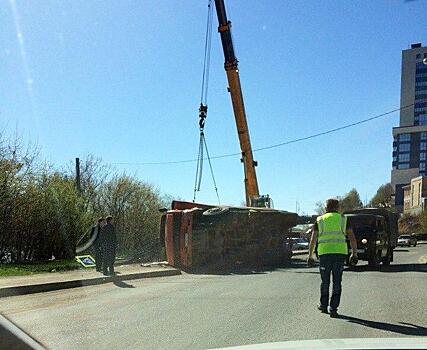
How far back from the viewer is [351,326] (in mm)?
7316

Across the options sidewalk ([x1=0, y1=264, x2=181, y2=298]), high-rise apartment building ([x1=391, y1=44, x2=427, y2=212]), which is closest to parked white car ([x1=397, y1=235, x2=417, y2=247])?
sidewalk ([x1=0, y1=264, x2=181, y2=298])

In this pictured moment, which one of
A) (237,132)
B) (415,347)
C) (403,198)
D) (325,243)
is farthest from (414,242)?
(403,198)

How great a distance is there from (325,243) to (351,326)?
1521 millimetres

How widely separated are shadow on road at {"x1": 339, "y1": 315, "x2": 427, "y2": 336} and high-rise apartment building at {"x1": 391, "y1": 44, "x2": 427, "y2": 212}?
13271 cm

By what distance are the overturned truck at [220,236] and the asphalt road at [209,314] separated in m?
5.22

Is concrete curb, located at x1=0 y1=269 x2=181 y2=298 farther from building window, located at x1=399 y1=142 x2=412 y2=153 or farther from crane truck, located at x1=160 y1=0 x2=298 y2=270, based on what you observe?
building window, located at x1=399 y1=142 x2=412 y2=153

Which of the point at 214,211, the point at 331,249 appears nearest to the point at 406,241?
the point at 214,211

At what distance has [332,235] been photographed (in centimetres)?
847

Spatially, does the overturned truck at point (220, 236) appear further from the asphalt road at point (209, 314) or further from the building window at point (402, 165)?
the building window at point (402, 165)

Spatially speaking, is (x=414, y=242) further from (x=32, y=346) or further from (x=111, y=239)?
(x=32, y=346)

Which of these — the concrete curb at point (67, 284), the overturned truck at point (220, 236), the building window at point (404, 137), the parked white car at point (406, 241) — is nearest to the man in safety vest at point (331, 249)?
the concrete curb at point (67, 284)

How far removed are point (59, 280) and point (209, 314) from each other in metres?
6.07

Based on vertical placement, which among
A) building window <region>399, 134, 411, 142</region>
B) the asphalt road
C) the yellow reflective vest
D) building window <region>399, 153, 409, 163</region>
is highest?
building window <region>399, 134, 411, 142</region>

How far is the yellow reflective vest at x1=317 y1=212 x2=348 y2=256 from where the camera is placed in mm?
8414
